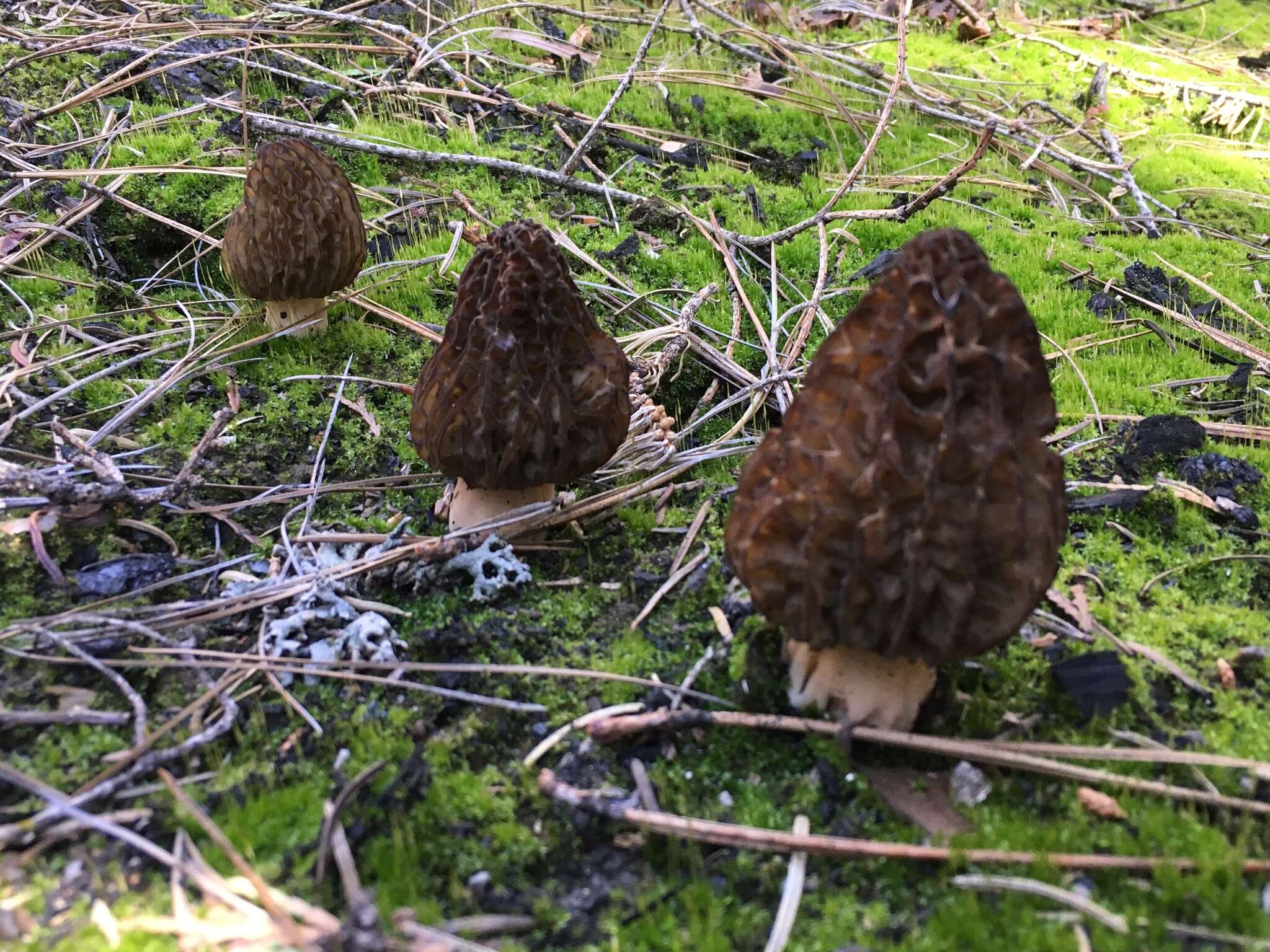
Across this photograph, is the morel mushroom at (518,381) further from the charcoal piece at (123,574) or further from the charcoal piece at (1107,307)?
the charcoal piece at (1107,307)

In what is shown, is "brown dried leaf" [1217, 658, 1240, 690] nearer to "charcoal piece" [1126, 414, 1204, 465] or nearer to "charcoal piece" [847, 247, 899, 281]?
"charcoal piece" [1126, 414, 1204, 465]

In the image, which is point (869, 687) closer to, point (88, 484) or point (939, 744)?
point (939, 744)

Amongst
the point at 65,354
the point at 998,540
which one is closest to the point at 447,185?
the point at 65,354

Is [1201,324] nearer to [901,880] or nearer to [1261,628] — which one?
[1261,628]

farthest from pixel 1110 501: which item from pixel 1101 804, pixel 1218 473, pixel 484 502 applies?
pixel 484 502

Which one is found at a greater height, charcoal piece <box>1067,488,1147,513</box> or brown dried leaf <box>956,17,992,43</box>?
brown dried leaf <box>956,17,992,43</box>

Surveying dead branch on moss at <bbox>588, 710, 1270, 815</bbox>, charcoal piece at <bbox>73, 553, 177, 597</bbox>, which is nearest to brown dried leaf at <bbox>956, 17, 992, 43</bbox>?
dead branch on moss at <bbox>588, 710, 1270, 815</bbox>

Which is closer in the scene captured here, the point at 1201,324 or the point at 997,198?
the point at 1201,324
